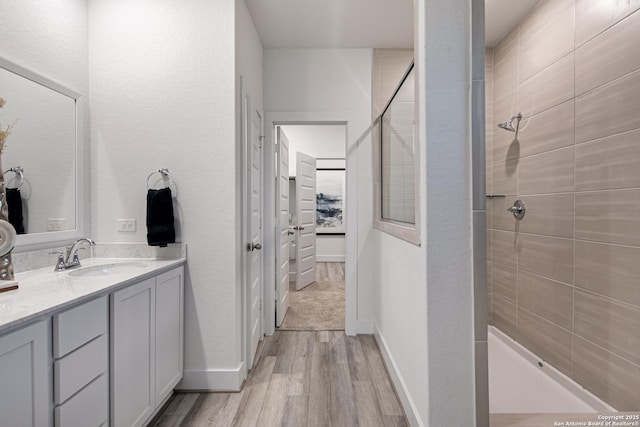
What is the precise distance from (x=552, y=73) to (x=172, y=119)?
2442mm

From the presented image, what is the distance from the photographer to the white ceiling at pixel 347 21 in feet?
6.96

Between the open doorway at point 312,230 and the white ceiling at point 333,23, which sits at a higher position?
the white ceiling at point 333,23

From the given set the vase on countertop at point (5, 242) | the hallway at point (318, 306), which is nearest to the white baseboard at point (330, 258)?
the hallway at point (318, 306)

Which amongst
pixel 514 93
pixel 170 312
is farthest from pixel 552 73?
pixel 170 312

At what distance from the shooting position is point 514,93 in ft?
7.18

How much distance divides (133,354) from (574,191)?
8.20ft

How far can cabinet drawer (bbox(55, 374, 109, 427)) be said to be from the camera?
1018 mm

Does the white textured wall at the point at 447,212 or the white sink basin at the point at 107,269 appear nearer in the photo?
the white textured wall at the point at 447,212

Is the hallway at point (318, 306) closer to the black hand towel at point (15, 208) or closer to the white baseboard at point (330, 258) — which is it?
the white baseboard at point (330, 258)

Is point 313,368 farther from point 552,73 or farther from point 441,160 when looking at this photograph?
point 552,73

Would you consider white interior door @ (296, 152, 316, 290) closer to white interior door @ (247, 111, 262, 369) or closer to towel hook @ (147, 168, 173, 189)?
white interior door @ (247, 111, 262, 369)

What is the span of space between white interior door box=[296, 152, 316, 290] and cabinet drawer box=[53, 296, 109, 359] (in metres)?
3.13

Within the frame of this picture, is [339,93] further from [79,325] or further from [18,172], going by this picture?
[79,325]

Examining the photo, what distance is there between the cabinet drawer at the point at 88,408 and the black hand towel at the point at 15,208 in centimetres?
93
